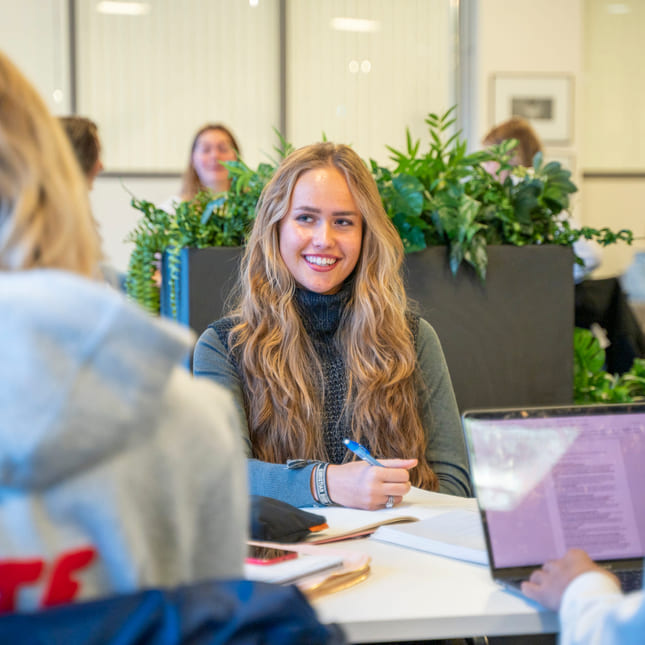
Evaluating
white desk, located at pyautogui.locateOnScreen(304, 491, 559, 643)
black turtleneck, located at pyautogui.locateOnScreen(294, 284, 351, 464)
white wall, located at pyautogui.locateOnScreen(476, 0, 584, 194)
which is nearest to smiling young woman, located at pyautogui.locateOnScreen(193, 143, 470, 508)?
black turtleneck, located at pyautogui.locateOnScreen(294, 284, 351, 464)

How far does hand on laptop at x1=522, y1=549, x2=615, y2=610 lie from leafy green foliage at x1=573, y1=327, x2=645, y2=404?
6.77 feet

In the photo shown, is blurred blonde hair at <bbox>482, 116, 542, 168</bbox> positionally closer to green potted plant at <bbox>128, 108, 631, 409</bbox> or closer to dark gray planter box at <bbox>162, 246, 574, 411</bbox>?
green potted plant at <bbox>128, 108, 631, 409</bbox>

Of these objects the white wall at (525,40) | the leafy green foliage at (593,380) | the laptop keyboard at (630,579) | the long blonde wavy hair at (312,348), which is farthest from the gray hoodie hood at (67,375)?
the white wall at (525,40)

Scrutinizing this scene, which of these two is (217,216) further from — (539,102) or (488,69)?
(539,102)

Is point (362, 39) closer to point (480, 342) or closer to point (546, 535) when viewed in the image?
point (480, 342)

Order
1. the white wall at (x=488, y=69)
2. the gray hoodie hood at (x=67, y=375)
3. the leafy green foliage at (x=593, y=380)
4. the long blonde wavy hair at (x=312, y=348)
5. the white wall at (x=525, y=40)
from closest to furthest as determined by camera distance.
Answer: the gray hoodie hood at (x=67, y=375) → the long blonde wavy hair at (x=312, y=348) → the leafy green foliage at (x=593, y=380) → the white wall at (x=488, y=69) → the white wall at (x=525, y=40)

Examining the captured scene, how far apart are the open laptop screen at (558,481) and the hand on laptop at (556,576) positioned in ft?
0.14

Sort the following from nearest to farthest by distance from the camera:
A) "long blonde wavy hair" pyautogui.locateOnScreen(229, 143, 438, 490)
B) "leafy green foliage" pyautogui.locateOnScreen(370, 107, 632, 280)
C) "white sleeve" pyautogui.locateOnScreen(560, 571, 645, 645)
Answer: "white sleeve" pyautogui.locateOnScreen(560, 571, 645, 645)
"long blonde wavy hair" pyautogui.locateOnScreen(229, 143, 438, 490)
"leafy green foliage" pyautogui.locateOnScreen(370, 107, 632, 280)

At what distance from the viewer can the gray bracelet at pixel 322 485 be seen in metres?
1.56

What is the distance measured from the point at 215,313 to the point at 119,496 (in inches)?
77.6

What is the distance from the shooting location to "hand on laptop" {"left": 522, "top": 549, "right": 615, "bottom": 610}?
987 millimetres

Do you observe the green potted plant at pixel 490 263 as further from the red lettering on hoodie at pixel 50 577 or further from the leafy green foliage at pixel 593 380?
the red lettering on hoodie at pixel 50 577

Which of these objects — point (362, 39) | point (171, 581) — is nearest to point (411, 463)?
point (171, 581)

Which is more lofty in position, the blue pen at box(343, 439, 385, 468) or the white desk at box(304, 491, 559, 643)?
the blue pen at box(343, 439, 385, 468)
